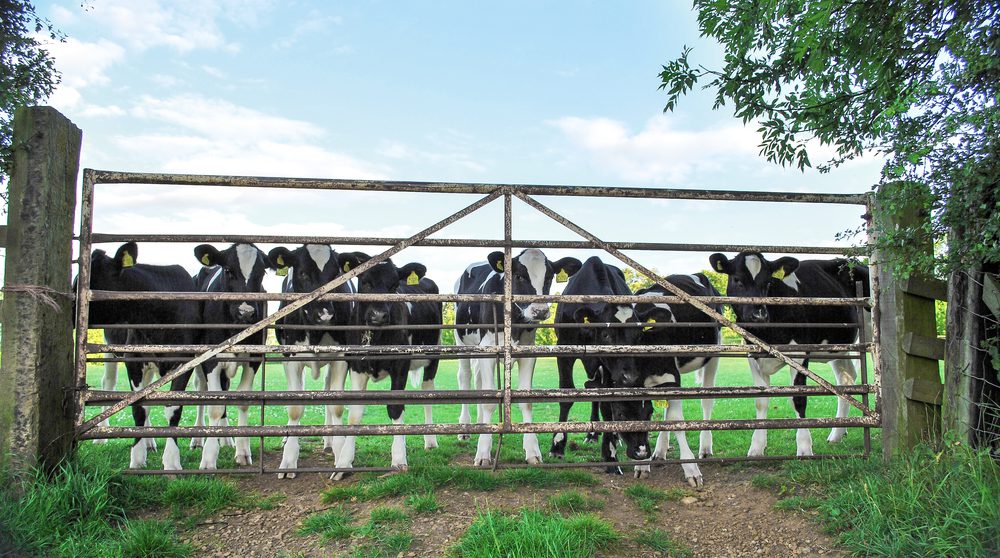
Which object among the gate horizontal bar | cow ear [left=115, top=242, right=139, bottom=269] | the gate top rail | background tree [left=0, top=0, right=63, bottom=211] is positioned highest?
background tree [left=0, top=0, right=63, bottom=211]

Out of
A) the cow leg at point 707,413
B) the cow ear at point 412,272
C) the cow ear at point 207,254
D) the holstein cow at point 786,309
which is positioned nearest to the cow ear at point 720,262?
the holstein cow at point 786,309

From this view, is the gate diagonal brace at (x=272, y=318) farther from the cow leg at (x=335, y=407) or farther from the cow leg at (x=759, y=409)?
the cow leg at (x=759, y=409)

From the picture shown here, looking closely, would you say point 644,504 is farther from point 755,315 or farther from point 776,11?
point 776,11

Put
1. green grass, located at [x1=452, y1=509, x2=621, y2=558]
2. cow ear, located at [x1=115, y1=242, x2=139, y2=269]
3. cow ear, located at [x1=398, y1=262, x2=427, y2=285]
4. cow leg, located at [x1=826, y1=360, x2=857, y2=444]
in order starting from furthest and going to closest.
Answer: cow leg, located at [x1=826, y1=360, x2=857, y2=444] → cow ear, located at [x1=398, y1=262, x2=427, y2=285] → cow ear, located at [x1=115, y1=242, x2=139, y2=269] → green grass, located at [x1=452, y1=509, x2=621, y2=558]

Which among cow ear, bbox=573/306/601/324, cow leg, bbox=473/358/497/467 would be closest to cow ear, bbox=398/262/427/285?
cow leg, bbox=473/358/497/467

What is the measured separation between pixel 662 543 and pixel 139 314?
6299 millimetres

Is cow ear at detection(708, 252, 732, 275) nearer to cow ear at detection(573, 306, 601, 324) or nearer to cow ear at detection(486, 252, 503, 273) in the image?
cow ear at detection(573, 306, 601, 324)

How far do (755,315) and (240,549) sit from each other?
5.63 metres

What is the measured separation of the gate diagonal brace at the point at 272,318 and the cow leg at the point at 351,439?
1620 mm

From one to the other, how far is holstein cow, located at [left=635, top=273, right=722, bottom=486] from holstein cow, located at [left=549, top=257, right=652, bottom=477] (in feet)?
0.89

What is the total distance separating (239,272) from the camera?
7.79 m

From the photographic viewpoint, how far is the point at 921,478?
16.9 feet

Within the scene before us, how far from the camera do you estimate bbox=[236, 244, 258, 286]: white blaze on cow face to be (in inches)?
307

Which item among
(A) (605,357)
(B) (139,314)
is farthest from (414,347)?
(B) (139,314)
